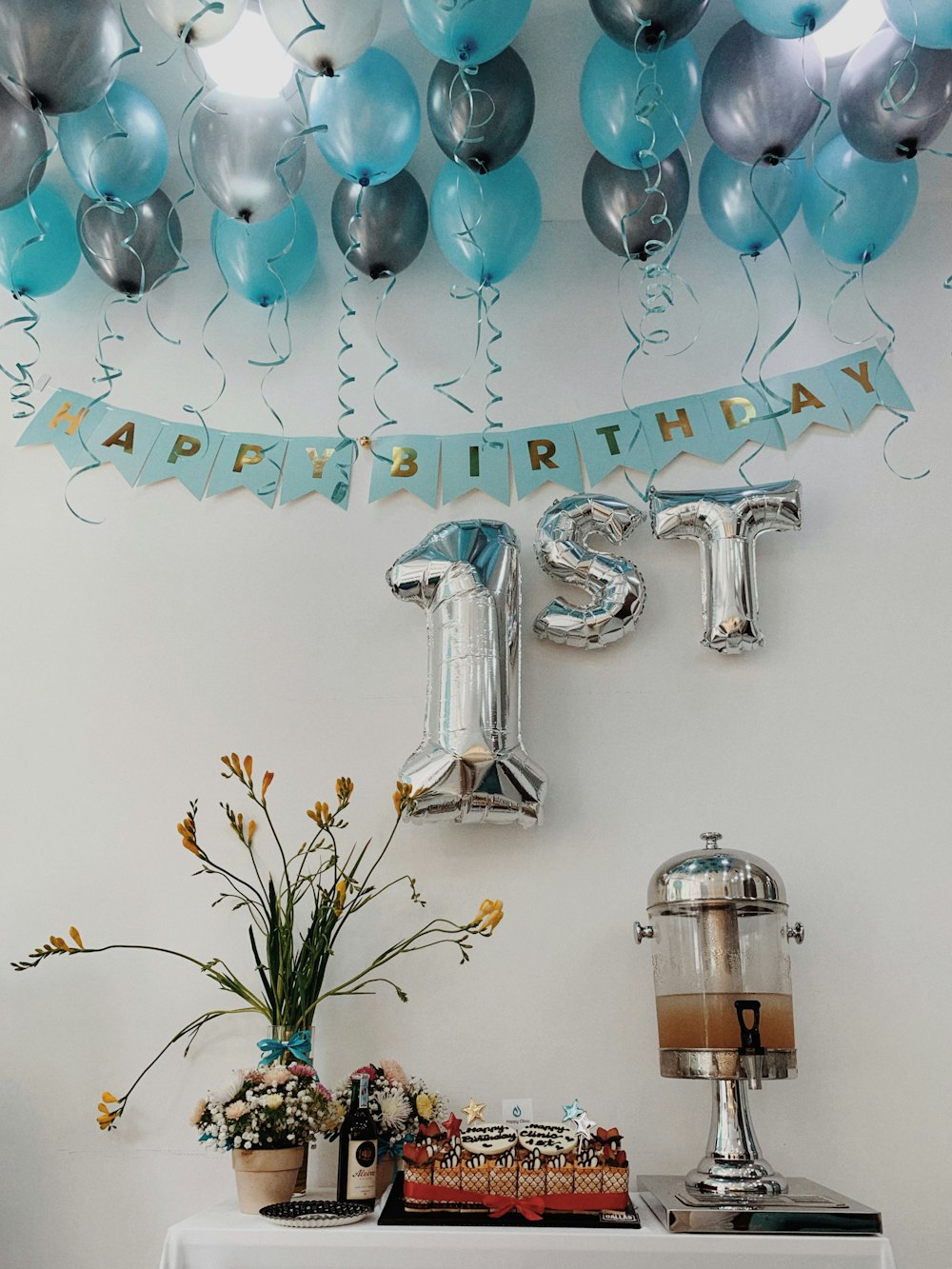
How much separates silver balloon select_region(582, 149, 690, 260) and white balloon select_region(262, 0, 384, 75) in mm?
574

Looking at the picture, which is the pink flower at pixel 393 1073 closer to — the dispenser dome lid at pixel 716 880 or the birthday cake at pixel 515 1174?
the birthday cake at pixel 515 1174


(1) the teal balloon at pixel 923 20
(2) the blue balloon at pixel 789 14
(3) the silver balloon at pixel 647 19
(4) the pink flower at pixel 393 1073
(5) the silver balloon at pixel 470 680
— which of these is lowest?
(4) the pink flower at pixel 393 1073

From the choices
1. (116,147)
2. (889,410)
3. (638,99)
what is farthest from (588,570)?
(116,147)

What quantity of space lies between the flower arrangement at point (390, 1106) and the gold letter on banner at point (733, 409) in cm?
141

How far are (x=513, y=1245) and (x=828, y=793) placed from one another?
0.99m

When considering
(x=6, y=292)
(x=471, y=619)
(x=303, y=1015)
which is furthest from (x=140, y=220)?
(x=303, y=1015)

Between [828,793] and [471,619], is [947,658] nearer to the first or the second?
[828,793]

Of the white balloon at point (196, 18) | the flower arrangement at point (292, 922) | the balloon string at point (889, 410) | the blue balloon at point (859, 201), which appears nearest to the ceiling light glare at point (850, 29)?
the blue balloon at point (859, 201)

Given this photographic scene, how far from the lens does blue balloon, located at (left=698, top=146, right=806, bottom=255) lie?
213cm

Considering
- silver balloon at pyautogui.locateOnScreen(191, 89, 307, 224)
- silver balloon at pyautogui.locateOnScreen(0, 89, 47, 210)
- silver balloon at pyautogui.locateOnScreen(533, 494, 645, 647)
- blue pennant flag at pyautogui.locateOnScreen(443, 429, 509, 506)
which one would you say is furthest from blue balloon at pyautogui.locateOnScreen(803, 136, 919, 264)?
silver balloon at pyautogui.locateOnScreen(0, 89, 47, 210)

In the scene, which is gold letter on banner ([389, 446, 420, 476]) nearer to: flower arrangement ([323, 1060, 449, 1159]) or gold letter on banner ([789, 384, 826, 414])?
gold letter on banner ([789, 384, 826, 414])

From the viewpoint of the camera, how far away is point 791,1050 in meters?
1.81

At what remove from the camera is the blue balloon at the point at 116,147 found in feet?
6.69

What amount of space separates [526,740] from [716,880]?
51cm
